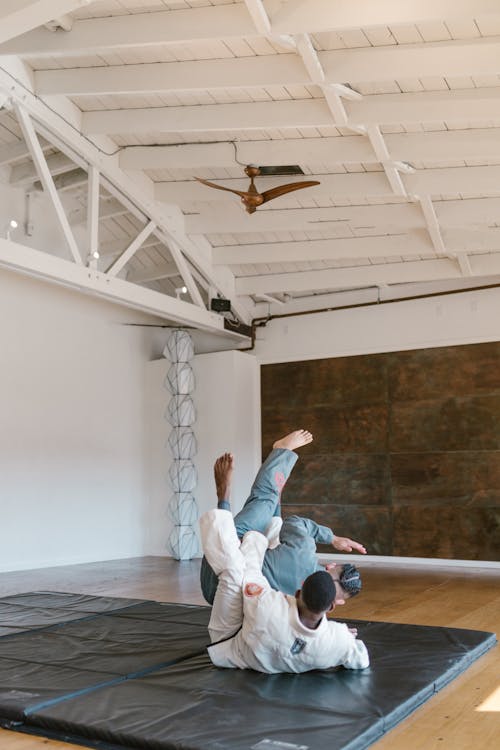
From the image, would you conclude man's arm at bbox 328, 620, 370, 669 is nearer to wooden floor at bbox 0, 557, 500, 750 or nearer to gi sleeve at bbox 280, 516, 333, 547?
wooden floor at bbox 0, 557, 500, 750

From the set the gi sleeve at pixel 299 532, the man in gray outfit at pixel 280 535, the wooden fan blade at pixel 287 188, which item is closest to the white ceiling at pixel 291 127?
the wooden fan blade at pixel 287 188

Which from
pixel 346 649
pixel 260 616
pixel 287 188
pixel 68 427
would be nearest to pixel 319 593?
Result: pixel 260 616

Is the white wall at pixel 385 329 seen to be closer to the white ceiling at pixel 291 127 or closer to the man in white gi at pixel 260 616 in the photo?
the white ceiling at pixel 291 127

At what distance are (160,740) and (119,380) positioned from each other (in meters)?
8.37

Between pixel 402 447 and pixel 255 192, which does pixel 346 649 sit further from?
pixel 402 447

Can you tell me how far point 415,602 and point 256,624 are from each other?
3.32 metres

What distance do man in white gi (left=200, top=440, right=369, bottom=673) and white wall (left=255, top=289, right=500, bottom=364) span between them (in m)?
6.48

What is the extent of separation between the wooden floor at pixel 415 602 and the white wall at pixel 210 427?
97cm

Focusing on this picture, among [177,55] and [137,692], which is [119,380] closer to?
[177,55]

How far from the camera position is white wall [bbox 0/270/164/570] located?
30.5 feet

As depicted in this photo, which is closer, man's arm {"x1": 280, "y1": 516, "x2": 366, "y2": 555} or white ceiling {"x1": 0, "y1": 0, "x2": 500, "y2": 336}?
man's arm {"x1": 280, "y1": 516, "x2": 366, "y2": 555}

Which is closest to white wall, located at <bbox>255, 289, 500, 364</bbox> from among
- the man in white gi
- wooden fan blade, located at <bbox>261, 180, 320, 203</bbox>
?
wooden fan blade, located at <bbox>261, 180, 320, 203</bbox>

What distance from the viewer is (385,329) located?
10.5 m

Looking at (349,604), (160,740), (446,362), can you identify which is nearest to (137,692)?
(160,740)
